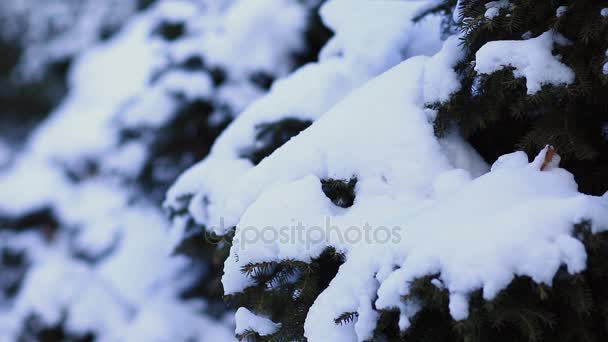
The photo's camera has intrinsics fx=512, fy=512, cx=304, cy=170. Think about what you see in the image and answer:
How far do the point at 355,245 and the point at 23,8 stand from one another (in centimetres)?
532

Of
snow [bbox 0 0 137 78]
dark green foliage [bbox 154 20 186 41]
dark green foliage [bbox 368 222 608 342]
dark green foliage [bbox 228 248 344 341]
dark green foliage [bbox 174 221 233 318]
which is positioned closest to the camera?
dark green foliage [bbox 368 222 608 342]

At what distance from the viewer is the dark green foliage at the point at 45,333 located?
11.7 feet

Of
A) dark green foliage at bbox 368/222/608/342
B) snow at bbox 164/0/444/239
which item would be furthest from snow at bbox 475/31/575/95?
snow at bbox 164/0/444/239

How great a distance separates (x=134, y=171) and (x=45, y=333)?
1.36m

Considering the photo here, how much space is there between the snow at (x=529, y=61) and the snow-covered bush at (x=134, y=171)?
1847 millimetres

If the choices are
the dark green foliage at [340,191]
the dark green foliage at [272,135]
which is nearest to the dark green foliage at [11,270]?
the dark green foliage at [272,135]

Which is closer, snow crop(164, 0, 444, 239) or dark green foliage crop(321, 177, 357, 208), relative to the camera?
dark green foliage crop(321, 177, 357, 208)

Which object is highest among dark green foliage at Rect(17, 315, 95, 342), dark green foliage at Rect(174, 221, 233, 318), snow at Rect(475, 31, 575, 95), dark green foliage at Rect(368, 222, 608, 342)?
dark green foliage at Rect(17, 315, 95, 342)

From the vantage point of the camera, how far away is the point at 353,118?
1.87 metres

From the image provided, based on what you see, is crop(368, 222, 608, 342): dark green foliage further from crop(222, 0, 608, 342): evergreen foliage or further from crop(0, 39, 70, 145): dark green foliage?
crop(0, 39, 70, 145): dark green foliage

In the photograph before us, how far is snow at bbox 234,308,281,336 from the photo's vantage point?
1688 mm

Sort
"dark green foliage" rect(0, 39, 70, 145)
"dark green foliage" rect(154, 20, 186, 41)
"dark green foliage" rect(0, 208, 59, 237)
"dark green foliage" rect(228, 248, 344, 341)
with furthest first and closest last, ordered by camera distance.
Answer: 1. "dark green foliage" rect(0, 39, 70, 145)
2. "dark green foliage" rect(0, 208, 59, 237)
3. "dark green foliage" rect(154, 20, 186, 41)
4. "dark green foliage" rect(228, 248, 344, 341)

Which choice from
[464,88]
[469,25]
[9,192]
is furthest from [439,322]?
[9,192]

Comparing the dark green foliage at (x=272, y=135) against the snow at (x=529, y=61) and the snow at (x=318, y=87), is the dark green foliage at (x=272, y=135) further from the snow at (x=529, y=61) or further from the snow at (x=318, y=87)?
the snow at (x=529, y=61)
